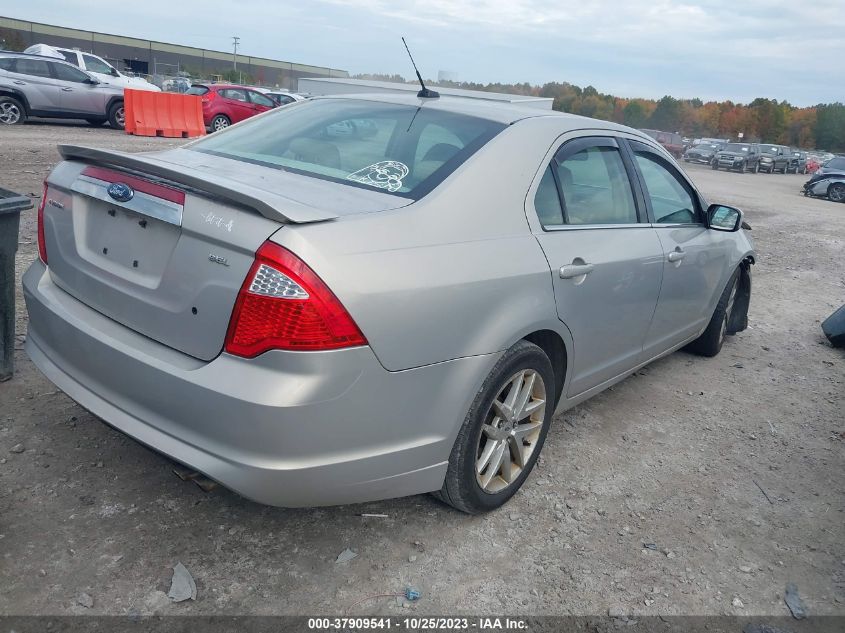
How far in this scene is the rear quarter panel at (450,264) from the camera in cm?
226

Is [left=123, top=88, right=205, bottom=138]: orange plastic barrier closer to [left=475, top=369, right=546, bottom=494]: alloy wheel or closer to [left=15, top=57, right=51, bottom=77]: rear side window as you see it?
[left=15, top=57, right=51, bottom=77]: rear side window

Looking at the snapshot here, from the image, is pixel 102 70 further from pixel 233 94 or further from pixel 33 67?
pixel 33 67

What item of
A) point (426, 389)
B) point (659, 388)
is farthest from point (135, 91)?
point (426, 389)

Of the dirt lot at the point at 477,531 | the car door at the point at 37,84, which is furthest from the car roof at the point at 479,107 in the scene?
the car door at the point at 37,84

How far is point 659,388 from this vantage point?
480cm

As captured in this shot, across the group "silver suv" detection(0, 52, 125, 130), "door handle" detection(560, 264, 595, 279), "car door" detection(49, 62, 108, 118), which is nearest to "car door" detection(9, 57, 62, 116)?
"silver suv" detection(0, 52, 125, 130)

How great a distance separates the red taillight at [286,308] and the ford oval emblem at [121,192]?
67 cm

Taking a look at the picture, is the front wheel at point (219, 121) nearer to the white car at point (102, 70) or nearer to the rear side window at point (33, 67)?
the white car at point (102, 70)

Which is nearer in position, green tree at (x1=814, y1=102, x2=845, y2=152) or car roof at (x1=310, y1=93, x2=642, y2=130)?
car roof at (x1=310, y1=93, x2=642, y2=130)

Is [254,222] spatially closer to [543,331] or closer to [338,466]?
[338,466]

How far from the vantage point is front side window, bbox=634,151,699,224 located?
4.08 m

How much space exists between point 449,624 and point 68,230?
2.06 meters

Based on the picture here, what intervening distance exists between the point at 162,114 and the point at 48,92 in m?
2.58

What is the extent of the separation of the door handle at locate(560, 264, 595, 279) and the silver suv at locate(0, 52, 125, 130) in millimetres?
16516
